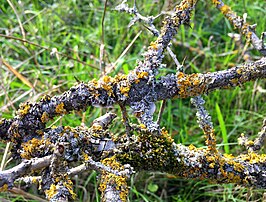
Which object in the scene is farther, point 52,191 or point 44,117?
point 44,117

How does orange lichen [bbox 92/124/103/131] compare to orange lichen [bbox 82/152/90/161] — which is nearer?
orange lichen [bbox 82/152/90/161]

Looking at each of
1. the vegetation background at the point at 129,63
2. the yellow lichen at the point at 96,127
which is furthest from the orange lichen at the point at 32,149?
the vegetation background at the point at 129,63

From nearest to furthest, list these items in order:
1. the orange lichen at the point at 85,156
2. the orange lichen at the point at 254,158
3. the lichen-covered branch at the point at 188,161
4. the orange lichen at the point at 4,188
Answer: the orange lichen at the point at 4,188 → the orange lichen at the point at 85,156 → the lichen-covered branch at the point at 188,161 → the orange lichen at the point at 254,158

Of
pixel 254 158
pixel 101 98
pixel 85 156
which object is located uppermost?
pixel 101 98

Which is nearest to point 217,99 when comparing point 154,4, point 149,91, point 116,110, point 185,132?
point 185,132

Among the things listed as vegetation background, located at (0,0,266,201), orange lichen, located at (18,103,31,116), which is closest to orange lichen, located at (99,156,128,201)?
orange lichen, located at (18,103,31,116)

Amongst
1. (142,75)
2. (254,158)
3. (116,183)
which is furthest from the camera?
(254,158)

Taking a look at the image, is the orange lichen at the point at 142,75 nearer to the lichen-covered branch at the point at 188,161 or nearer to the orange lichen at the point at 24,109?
the lichen-covered branch at the point at 188,161

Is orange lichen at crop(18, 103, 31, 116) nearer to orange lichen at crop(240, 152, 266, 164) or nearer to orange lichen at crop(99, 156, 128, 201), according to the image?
orange lichen at crop(99, 156, 128, 201)

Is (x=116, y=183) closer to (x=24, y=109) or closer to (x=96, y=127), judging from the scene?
(x=96, y=127)

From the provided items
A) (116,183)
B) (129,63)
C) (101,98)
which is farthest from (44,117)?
(129,63)
